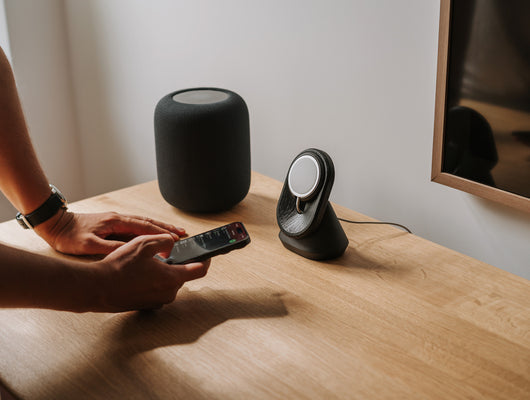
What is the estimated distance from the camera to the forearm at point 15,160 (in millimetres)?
995

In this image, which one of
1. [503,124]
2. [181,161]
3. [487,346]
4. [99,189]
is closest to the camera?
[487,346]

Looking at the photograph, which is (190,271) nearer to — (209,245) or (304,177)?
(209,245)

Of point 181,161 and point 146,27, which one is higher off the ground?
point 146,27

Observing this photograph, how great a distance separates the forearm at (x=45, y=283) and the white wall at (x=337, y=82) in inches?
25.3

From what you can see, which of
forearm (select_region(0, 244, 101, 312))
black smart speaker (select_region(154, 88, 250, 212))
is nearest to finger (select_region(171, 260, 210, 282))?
forearm (select_region(0, 244, 101, 312))

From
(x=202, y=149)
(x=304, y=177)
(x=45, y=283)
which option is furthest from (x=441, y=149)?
(x=45, y=283)

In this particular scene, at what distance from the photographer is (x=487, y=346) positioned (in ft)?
2.41

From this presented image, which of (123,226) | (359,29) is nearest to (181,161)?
(123,226)

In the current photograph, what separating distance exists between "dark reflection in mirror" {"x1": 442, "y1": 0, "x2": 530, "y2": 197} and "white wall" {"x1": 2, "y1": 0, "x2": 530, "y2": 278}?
2.8 inches

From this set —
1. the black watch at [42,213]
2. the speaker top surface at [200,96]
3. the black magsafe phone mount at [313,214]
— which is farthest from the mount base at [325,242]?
the black watch at [42,213]

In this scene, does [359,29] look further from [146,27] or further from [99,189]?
[99,189]

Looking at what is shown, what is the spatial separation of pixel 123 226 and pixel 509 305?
64 centimetres

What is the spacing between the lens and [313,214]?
36.1 inches

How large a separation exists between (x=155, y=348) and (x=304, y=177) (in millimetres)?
376
